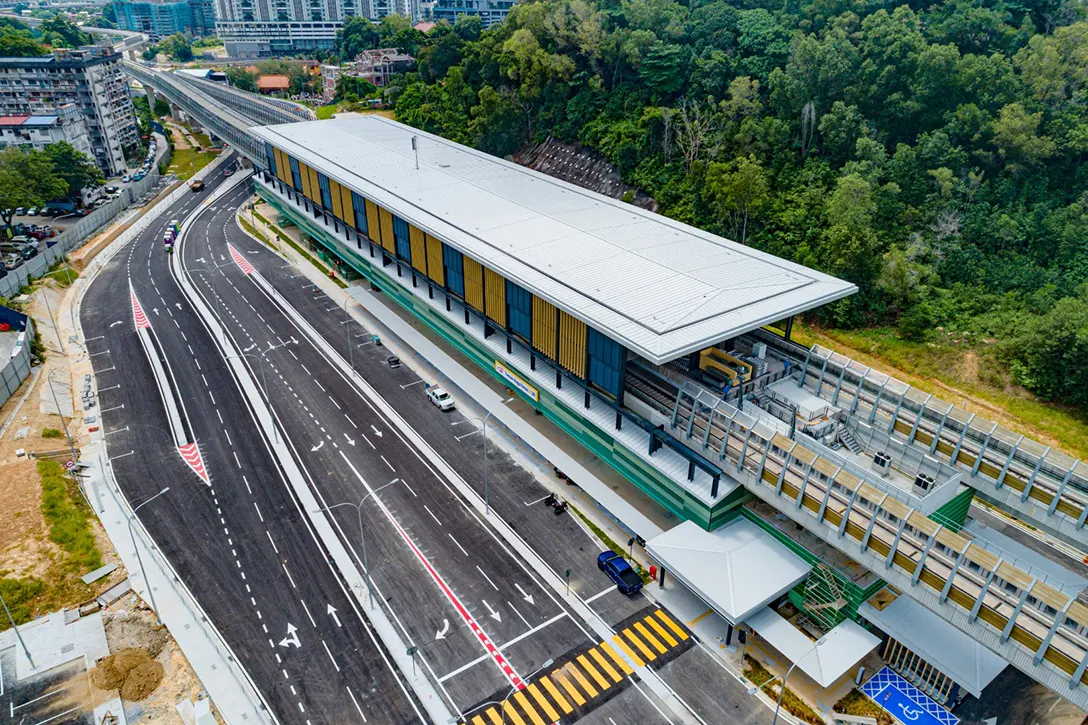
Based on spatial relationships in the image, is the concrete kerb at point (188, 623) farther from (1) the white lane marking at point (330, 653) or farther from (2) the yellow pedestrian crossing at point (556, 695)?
(2) the yellow pedestrian crossing at point (556, 695)

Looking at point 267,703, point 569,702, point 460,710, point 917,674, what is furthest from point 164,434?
point 917,674

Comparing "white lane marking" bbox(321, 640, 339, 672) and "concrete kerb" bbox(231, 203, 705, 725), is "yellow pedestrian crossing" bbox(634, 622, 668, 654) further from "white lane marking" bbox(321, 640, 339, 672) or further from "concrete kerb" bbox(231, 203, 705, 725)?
"white lane marking" bbox(321, 640, 339, 672)

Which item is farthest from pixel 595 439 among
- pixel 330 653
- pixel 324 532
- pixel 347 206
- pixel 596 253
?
pixel 347 206

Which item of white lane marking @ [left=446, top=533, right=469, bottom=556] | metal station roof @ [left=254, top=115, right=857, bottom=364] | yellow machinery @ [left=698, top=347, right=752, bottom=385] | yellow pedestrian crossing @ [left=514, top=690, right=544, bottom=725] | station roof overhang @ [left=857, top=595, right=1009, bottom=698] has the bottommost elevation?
yellow pedestrian crossing @ [left=514, top=690, right=544, bottom=725]

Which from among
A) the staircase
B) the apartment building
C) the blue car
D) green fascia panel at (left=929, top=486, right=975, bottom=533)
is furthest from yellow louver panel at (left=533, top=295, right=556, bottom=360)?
the apartment building

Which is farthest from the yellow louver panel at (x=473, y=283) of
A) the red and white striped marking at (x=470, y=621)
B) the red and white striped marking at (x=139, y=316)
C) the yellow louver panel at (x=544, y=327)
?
the red and white striped marking at (x=139, y=316)

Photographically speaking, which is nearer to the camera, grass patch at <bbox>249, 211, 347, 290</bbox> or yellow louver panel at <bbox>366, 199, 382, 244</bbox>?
yellow louver panel at <bbox>366, 199, 382, 244</bbox>

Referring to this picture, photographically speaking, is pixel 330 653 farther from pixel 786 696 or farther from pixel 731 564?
pixel 786 696
